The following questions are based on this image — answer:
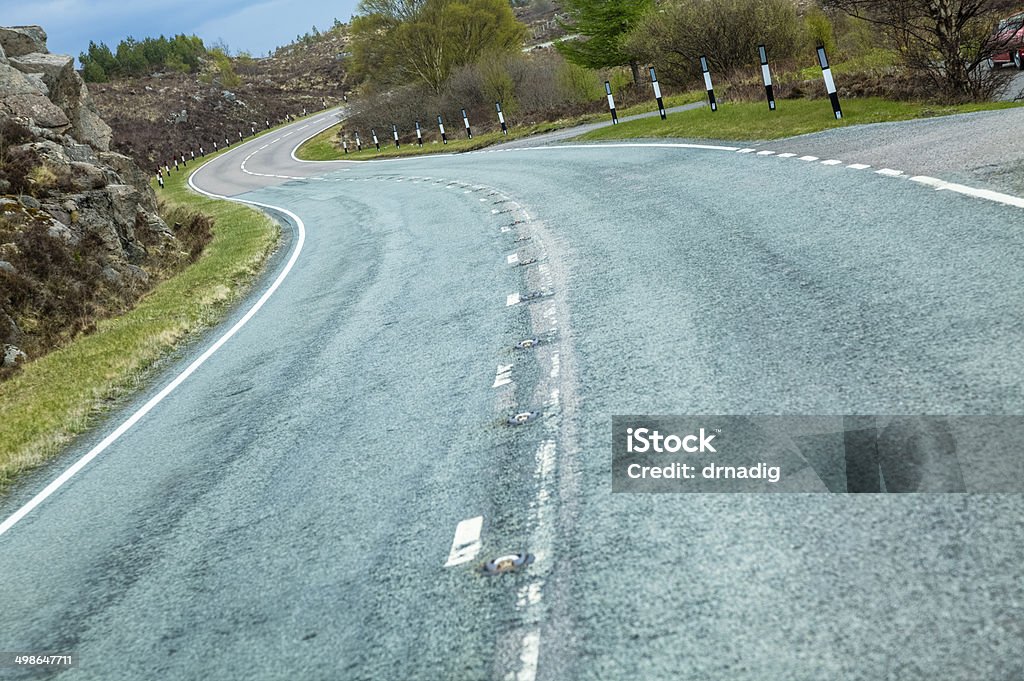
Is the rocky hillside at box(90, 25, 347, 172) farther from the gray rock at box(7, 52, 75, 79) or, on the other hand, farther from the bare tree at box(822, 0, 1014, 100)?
the bare tree at box(822, 0, 1014, 100)

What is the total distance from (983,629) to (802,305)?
3.81 meters

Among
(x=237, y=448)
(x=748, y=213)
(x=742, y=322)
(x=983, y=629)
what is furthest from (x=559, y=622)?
(x=748, y=213)

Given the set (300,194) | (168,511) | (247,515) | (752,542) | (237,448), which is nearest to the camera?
(752,542)

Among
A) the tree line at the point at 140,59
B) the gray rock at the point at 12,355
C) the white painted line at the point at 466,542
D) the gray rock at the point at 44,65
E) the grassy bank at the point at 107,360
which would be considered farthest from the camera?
the tree line at the point at 140,59

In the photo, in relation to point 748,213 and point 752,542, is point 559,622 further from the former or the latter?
point 748,213

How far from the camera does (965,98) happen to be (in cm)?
1611

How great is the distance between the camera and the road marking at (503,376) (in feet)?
21.1

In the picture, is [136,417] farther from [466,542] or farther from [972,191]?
[972,191]

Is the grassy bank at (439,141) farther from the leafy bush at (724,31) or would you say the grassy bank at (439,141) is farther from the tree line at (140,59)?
the tree line at (140,59)

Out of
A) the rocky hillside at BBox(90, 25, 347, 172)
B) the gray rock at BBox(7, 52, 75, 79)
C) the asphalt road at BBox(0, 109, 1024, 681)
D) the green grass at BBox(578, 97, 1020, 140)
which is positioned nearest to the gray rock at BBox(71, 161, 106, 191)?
the gray rock at BBox(7, 52, 75, 79)

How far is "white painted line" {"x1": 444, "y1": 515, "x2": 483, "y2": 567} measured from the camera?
4043mm

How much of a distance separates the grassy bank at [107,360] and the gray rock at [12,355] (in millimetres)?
565

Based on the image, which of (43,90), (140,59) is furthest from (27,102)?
(140,59)

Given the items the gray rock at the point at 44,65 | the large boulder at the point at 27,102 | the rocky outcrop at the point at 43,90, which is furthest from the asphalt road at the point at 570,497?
the gray rock at the point at 44,65
